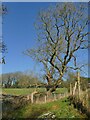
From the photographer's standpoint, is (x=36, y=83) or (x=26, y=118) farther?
(x=36, y=83)

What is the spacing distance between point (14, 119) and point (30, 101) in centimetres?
608

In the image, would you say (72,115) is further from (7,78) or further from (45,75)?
(7,78)

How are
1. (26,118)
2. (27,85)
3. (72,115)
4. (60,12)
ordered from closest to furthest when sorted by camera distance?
(72,115) → (26,118) → (60,12) → (27,85)

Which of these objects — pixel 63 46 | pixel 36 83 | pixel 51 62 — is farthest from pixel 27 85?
pixel 63 46

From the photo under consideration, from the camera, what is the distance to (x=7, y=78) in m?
38.6

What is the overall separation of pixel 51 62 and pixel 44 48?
178cm

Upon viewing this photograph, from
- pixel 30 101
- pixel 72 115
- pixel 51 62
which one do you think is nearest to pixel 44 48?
pixel 51 62

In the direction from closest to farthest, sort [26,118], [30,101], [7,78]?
1. [26,118]
2. [30,101]
3. [7,78]

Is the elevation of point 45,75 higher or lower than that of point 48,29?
lower

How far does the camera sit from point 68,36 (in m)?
27.1

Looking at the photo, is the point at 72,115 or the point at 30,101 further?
the point at 30,101

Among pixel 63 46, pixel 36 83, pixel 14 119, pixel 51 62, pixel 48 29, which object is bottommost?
pixel 14 119

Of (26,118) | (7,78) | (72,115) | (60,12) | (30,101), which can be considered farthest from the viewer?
(7,78)

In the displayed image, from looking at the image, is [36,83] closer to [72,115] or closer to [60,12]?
[60,12]
